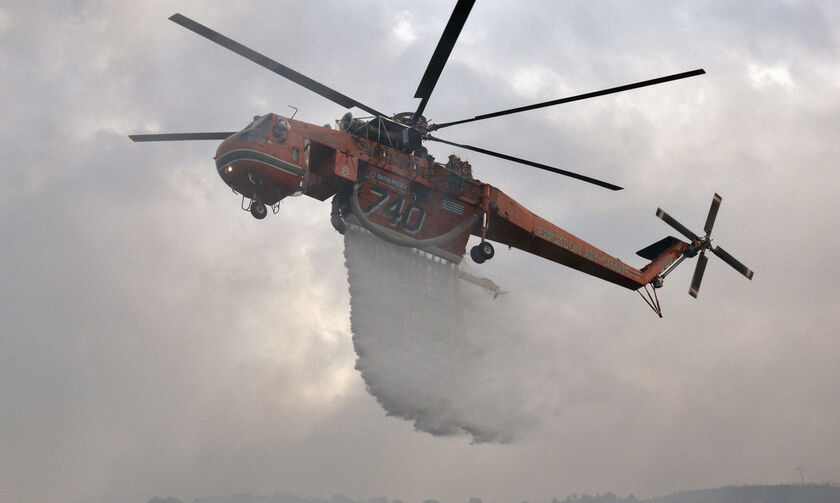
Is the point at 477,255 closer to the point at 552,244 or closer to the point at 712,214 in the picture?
the point at 552,244

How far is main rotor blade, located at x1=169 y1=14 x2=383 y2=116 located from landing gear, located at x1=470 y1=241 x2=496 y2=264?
18.4 ft

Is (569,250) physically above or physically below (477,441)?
above

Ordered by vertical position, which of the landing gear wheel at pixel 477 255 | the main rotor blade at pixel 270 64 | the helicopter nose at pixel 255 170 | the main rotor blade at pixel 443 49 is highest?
the main rotor blade at pixel 270 64

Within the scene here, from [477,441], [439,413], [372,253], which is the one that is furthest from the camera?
[477,441]

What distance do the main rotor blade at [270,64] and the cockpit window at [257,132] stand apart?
1668mm

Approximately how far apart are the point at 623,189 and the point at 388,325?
888 cm

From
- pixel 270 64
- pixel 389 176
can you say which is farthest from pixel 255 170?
pixel 389 176

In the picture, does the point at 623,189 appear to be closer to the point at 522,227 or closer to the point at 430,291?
the point at 522,227

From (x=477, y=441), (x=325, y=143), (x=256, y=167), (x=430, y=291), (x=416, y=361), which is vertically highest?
(x=325, y=143)

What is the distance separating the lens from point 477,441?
1073 inches

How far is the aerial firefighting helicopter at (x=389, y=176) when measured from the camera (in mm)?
20484

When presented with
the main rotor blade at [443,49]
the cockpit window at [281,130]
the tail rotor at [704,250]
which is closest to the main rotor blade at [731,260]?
the tail rotor at [704,250]

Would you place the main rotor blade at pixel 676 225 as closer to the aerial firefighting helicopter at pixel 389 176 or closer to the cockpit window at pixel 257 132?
the aerial firefighting helicopter at pixel 389 176

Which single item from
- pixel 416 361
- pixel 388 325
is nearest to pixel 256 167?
pixel 388 325
